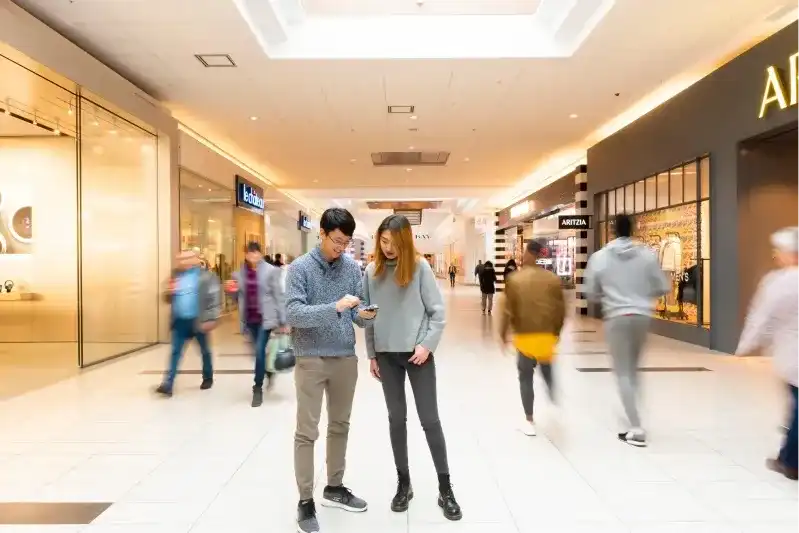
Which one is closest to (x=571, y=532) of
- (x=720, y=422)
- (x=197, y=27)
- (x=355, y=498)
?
(x=355, y=498)

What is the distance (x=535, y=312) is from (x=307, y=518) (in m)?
2.28

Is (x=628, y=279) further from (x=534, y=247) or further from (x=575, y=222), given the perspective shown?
(x=575, y=222)

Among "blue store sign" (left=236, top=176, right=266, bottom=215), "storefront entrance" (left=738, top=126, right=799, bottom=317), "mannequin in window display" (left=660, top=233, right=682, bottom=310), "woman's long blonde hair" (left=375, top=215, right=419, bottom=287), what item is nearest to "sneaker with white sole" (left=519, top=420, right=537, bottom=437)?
"woman's long blonde hair" (left=375, top=215, right=419, bottom=287)

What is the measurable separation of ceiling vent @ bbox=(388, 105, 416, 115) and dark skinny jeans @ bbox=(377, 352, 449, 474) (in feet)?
26.8

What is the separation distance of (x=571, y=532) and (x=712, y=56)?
790cm

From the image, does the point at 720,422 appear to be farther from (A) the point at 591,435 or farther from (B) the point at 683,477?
(B) the point at 683,477

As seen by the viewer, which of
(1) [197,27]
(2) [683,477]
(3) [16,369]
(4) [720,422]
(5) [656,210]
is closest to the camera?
(2) [683,477]

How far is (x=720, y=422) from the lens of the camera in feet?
15.7

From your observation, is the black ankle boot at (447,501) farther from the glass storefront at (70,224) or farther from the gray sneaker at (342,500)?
the glass storefront at (70,224)

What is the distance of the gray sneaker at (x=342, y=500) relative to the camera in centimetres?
306

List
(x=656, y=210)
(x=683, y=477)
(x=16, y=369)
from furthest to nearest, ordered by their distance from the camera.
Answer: (x=656, y=210)
(x=16, y=369)
(x=683, y=477)

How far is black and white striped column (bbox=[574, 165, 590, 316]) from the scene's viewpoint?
1473cm

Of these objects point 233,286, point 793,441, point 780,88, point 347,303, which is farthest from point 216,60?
point 793,441

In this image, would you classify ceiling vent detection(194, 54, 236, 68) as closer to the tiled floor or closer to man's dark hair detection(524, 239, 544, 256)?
the tiled floor
